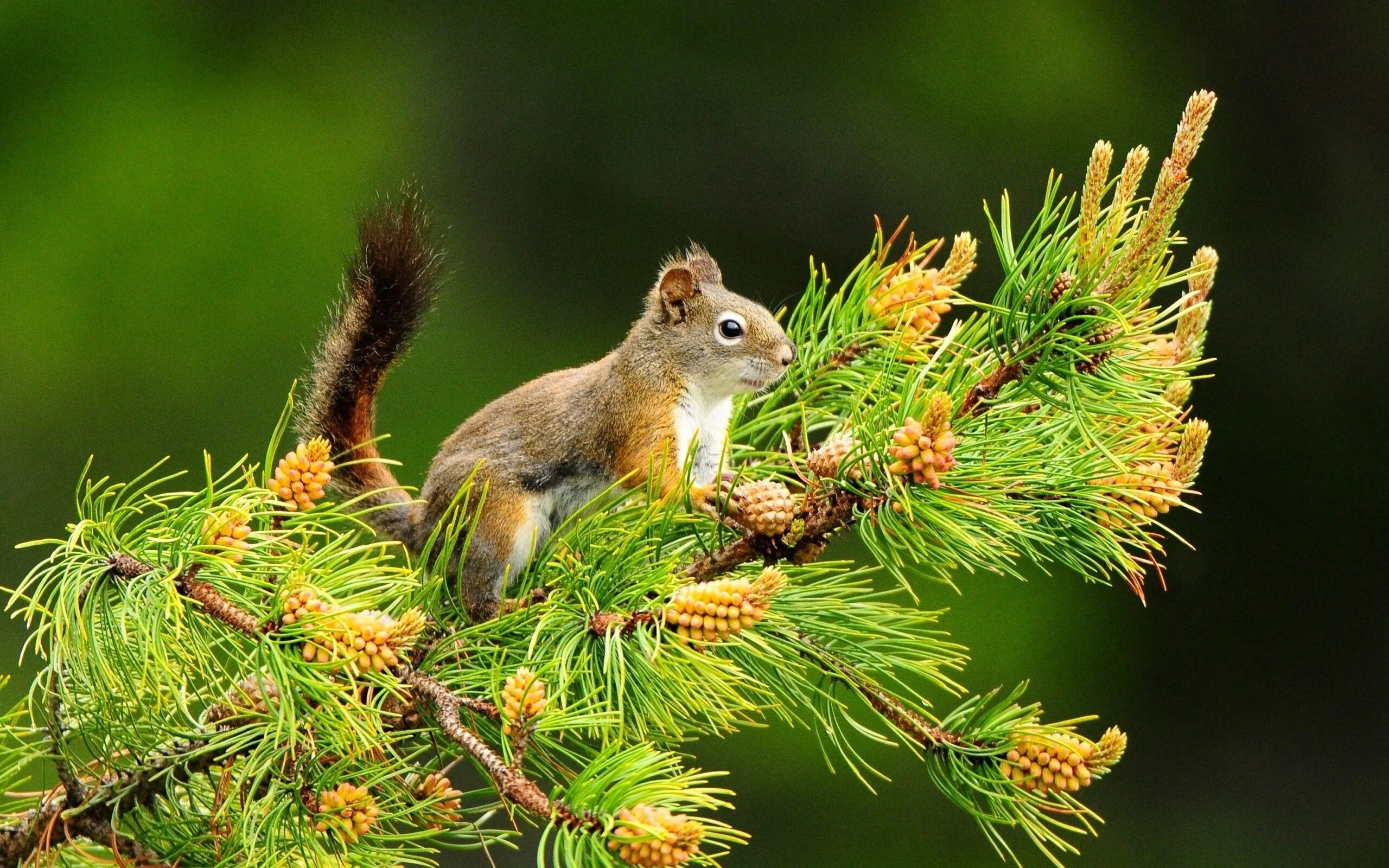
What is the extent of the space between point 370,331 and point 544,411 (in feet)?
0.75

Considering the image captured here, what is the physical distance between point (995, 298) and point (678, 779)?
0.33 meters

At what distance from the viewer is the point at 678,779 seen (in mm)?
552

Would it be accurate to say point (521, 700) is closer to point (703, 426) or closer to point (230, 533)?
point (230, 533)

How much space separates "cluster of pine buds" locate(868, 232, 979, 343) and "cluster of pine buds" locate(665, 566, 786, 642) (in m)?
0.36

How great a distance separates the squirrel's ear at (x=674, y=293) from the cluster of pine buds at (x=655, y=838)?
32.0 inches

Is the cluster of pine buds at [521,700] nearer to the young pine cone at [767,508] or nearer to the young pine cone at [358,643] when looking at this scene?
the young pine cone at [358,643]

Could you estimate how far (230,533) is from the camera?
2.18ft

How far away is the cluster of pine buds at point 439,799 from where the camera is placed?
711mm

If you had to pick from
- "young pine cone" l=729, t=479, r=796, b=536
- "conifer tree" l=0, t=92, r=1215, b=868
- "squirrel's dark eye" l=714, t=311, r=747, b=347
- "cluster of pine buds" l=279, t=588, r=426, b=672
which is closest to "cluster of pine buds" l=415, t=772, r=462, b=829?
"conifer tree" l=0, t=92, r=1215, b=868

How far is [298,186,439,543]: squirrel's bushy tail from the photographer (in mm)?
977

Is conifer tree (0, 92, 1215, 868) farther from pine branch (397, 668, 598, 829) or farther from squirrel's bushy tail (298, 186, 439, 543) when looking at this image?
squirrel's bushy tail (298, 186, 439, 543)

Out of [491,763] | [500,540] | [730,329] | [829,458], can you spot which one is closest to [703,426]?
[730,329]

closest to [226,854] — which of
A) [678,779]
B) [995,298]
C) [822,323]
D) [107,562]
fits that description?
[107,562]

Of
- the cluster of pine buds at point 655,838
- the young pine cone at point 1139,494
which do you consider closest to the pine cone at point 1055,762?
the young pine cone at point 1139,494
